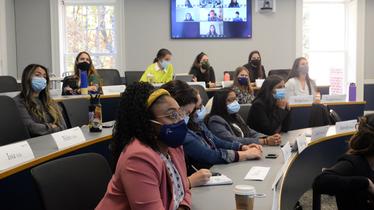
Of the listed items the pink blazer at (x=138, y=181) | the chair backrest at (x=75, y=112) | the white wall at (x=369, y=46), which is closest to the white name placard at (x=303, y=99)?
the chair backrest at (x=75, y=112)

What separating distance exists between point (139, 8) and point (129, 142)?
656 centimetres

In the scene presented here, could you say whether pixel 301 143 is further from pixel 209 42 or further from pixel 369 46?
pixel 369 46

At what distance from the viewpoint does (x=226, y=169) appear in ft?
8.00

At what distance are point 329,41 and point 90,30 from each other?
442cm

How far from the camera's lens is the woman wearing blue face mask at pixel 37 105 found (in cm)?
345

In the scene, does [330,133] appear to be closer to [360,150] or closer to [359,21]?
[360,150]

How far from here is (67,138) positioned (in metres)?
2.60

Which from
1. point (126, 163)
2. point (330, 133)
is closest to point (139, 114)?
point (126, 163)

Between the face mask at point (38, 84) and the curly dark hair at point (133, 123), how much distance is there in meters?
2.16

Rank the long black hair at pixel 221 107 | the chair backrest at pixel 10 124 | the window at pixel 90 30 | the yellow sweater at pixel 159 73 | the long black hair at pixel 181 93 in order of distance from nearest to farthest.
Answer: the long black hair at pixel 181 93 → the chair backrest at pixel 10 124 → the long black hair at pixel 221 107 → the yellow sweater at pixel 159 73 → the window at pixel 90 30

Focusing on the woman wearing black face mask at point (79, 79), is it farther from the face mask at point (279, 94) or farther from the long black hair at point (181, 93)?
the long black hair at point (181, 93)

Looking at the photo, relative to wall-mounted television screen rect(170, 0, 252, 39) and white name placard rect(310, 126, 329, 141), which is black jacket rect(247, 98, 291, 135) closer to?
white name placard rect(310, 126, 329, 141)

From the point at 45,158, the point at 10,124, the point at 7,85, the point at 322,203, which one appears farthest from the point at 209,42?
the point at 45,158

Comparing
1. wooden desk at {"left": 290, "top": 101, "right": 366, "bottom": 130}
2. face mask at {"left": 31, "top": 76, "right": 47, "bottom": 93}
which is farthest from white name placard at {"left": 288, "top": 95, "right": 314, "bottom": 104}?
face mask at {"left": 31, "top": 76, "right": 47, "bottom": 93}
